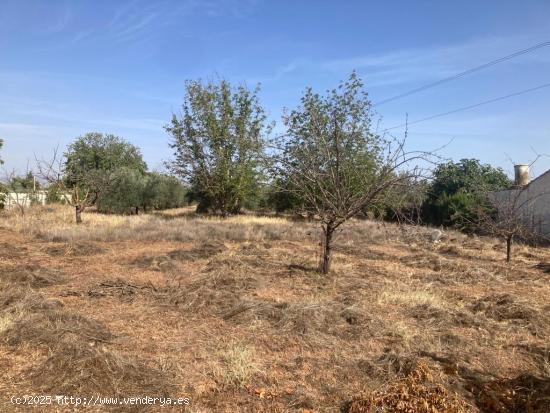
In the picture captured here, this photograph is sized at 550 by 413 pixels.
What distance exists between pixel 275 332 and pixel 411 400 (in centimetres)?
223

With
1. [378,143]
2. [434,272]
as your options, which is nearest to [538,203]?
[378,143]

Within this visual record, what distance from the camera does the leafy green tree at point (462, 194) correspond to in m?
21.5

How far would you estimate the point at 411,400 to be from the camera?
3.40 m

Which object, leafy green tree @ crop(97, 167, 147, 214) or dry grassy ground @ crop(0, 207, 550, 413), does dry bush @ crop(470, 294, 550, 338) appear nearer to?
dry grassy ground @ crop(0, 207, 550, 413)

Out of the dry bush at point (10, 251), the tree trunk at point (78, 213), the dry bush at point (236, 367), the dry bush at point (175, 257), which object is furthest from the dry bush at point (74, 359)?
the tree trunk at point (78, 213)

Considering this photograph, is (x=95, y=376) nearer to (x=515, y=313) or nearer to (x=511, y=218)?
(x=515, y=313)

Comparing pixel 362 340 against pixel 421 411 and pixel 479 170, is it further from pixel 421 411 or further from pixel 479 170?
pixel 479 170

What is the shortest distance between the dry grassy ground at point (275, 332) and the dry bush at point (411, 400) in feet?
0.04

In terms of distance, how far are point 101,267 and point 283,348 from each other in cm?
603

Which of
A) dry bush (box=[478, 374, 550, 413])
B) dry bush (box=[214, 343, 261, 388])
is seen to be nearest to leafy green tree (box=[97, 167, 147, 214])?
dry bush (box=[214, 343, 261, 388])

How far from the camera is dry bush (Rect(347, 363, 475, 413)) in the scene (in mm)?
3320

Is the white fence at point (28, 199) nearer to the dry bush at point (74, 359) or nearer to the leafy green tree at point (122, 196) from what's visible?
the leafy green tree at point (122, 196)

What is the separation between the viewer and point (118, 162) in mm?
44312

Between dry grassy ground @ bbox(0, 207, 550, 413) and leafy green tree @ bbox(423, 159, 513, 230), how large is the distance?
1088cm
